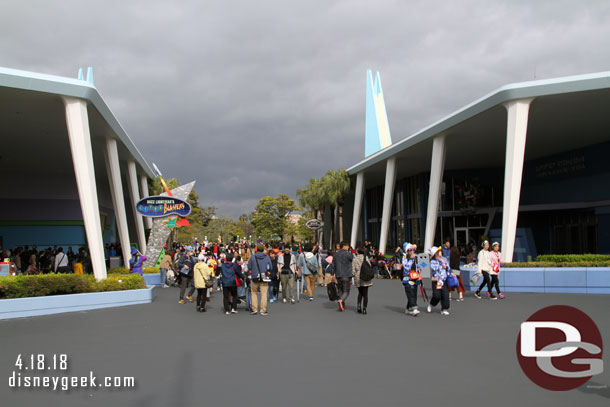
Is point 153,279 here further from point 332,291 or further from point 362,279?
point 362,279

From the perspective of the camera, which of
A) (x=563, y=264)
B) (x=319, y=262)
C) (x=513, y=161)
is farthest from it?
(x=319, y=262)

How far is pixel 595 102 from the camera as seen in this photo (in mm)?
17156

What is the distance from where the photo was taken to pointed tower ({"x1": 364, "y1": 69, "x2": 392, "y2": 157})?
55656 mm

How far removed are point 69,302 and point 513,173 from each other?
1386 cm

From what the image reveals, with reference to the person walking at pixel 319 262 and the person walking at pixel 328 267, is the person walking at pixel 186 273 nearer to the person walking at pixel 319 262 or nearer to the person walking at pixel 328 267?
the person walking at pixel 328 267

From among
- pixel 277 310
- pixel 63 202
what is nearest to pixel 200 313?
pixel 277 310

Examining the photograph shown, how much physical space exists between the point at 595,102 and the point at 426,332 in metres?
12.8

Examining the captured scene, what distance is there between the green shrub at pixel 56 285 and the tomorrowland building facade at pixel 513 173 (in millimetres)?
12214

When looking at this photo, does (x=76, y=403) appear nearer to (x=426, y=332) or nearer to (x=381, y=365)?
(x=381, y=365)

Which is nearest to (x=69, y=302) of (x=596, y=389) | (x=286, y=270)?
(x=286, y=270)

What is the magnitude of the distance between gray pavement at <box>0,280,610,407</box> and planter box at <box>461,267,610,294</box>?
2.62 metres

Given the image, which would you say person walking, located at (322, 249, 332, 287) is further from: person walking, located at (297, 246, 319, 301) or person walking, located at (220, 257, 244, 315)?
person walking, located at (220, 257, 244, 315)

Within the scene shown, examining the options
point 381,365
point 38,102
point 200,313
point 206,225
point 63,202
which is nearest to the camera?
point 381,365

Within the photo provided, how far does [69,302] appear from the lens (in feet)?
41.0
